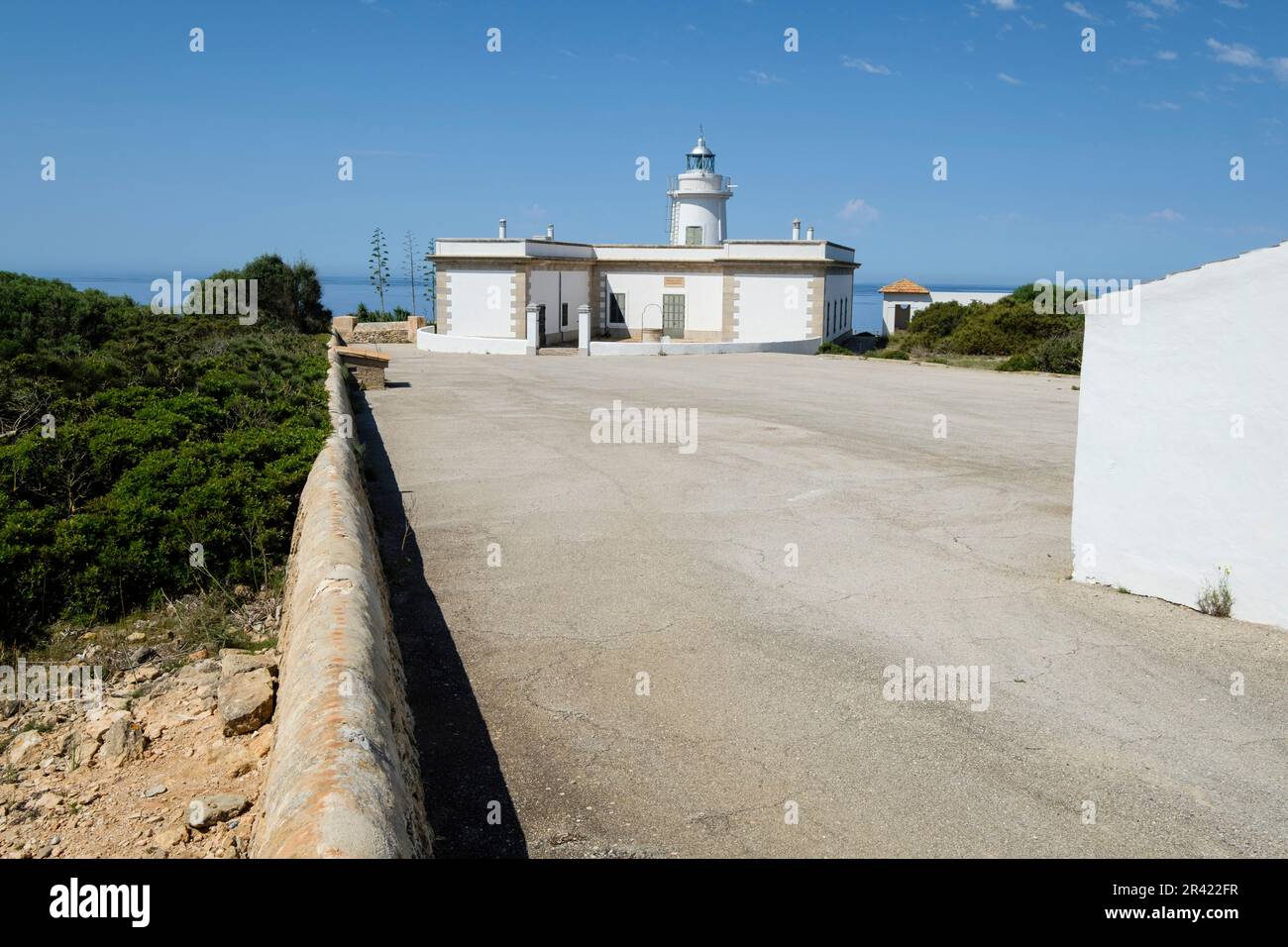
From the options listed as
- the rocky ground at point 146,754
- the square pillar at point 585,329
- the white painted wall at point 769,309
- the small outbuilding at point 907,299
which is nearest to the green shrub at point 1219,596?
the rocky ground at point 146,754

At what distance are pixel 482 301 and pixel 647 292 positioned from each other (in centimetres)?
757

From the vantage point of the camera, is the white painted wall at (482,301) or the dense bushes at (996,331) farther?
the dense bushes at (996,331)

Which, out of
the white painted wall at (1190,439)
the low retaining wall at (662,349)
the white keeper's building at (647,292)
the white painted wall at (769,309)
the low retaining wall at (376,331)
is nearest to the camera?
the white painted wall at (1190,439)

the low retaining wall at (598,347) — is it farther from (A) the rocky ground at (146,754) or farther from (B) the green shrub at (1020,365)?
(A) the rocky ground at (146,754)

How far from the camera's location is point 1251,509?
7824 mm

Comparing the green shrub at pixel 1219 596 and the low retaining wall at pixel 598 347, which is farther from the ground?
the low retaining wall at pixel 598 347

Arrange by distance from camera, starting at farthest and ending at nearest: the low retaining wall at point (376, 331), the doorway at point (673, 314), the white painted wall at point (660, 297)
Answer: the doorway at point (673, 314)
the white painted wall at point (660, 297)
the low retaining wall at point (376, 331)

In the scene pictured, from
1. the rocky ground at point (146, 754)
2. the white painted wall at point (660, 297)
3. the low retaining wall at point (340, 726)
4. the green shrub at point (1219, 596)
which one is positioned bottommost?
the rocky ground at point (146, 754)

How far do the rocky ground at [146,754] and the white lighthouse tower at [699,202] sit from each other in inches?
1596

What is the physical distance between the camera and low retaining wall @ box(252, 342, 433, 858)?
3.52 metres

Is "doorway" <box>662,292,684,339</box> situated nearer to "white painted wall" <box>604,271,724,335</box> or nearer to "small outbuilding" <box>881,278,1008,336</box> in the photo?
"white painted wall" <box>604,271,724,335</box>

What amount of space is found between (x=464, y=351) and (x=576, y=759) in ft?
106

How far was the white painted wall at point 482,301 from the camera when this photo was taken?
3881cm
